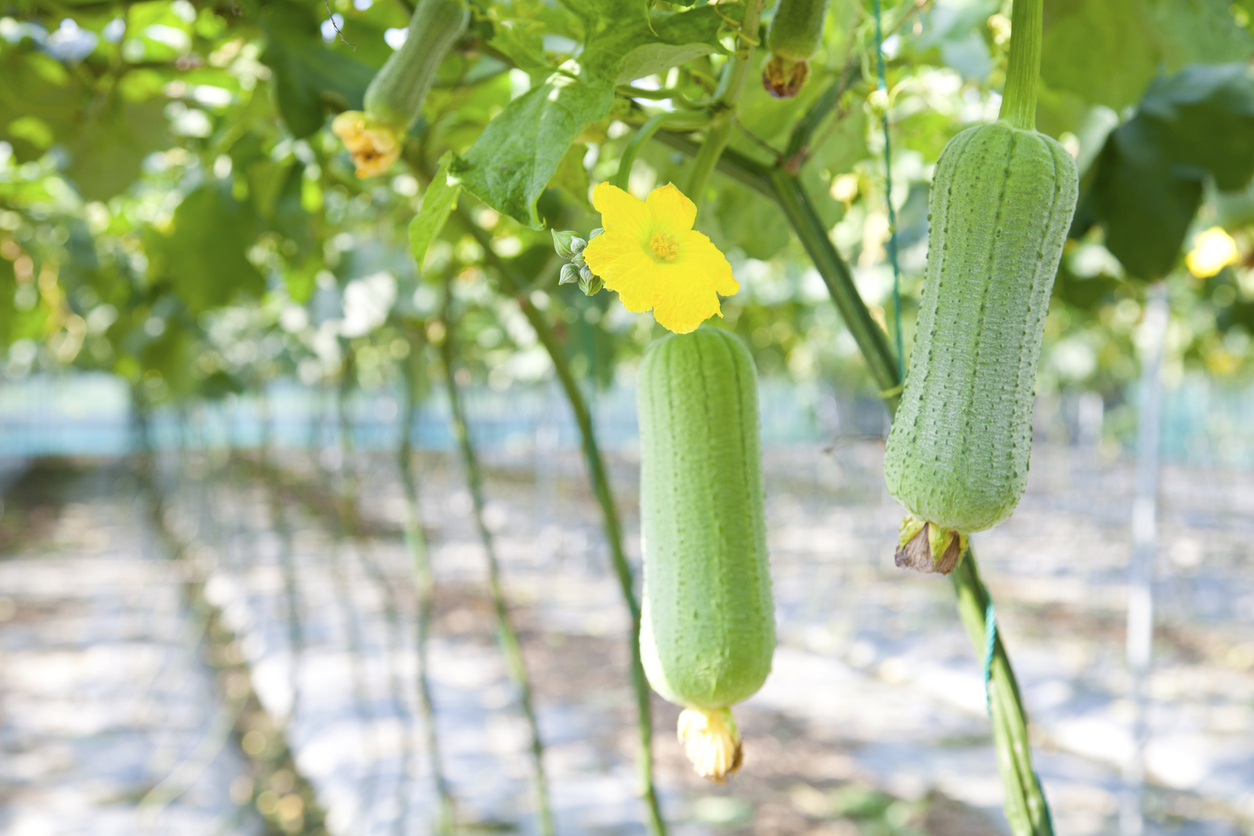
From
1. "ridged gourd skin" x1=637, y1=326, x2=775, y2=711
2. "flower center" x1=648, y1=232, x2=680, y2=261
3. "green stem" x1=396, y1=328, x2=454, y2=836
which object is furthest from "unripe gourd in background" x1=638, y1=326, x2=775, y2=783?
"green stem" x1=396, y1=328, x2=454, y2=836

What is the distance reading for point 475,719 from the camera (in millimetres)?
4750

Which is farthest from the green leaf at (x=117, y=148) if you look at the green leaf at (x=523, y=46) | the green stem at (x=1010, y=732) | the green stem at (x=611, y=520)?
the green stem at (x=1010, y=732)

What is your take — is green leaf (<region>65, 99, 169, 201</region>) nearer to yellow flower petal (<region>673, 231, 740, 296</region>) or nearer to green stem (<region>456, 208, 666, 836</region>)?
green stem (<region>456, 208, 666, 836</region>)

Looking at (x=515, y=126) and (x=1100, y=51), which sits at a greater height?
(x=1100, y=51)

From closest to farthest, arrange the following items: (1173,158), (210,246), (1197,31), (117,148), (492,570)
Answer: (1197,31) < (1173,158) < (117,148) < (210,246) < (492,570)

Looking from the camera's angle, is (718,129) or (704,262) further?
(718,129)

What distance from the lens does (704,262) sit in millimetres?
435

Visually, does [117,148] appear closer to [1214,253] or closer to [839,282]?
[839,282]

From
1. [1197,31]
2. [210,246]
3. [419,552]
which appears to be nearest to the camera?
[1197,31]

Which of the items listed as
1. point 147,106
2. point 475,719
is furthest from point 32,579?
point 147,106

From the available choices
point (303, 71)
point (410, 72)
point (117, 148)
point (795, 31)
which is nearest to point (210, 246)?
point (117, 148)

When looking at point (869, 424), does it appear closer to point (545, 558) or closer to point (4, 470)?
point (545, 558)

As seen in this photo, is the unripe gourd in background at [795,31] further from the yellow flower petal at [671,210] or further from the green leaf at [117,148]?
the green leaf at [117,148]

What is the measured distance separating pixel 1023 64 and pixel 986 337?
134 mm
